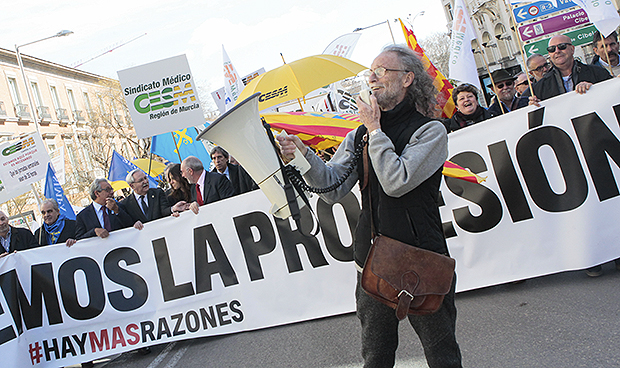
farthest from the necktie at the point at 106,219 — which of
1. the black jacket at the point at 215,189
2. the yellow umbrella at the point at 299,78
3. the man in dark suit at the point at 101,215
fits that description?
the yellow umbrella at the point at 299,78

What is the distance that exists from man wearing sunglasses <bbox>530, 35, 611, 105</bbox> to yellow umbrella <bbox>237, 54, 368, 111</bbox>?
116 inches

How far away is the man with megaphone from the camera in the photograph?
89.3 inches

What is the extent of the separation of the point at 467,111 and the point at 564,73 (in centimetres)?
117

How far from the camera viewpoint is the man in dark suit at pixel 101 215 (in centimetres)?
644

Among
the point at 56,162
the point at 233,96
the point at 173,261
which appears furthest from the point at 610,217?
the point at 56,162

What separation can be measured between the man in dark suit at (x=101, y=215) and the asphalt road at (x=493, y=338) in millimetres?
1546

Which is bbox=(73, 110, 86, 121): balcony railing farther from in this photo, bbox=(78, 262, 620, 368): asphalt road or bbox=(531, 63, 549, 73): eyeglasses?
bbox=(531, 63, 549, 73): eyeglasses

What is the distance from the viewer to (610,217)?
466 cm

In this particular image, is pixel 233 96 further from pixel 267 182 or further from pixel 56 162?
pixel 267 182

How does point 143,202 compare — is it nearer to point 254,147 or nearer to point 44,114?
point 254,147

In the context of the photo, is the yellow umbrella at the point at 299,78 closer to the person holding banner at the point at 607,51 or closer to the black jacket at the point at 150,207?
the black jacket at the point at 150,207

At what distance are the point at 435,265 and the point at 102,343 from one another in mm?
4467

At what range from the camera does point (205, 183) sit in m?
6.39

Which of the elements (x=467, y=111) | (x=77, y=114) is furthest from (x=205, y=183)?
(x=77, y=114)
